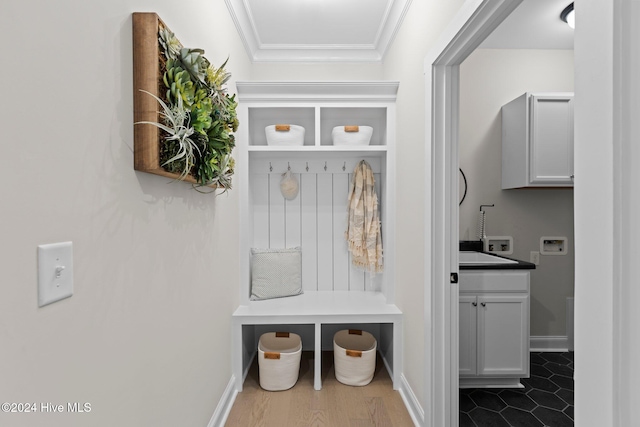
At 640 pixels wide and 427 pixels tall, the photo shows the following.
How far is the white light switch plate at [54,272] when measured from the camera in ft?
2.26

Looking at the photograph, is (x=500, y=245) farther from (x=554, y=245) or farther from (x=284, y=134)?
(x=284, y=134)

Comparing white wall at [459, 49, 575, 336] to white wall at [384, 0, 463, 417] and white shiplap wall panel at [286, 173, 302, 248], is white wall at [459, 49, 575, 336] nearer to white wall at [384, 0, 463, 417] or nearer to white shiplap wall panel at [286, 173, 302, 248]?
white wall at [384, 0, 463, 417]

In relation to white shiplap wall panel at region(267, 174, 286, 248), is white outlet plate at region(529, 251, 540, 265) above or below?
below

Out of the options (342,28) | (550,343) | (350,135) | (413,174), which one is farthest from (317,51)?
(550,343)

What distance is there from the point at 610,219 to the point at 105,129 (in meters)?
1.19

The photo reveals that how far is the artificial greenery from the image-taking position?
1120 millimetres

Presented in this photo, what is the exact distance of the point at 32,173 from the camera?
67 cm

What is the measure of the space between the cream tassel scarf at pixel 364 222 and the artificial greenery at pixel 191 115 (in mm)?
A: 1361

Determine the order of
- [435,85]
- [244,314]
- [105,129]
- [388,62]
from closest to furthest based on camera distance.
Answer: [105,129] < [435,85] < [244,314] < [388,62]

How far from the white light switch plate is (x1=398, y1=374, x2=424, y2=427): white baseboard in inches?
71.1

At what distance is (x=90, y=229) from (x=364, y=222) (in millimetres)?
2038

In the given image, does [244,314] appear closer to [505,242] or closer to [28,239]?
[28,239]

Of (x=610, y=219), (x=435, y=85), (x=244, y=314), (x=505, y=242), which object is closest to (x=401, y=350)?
(x=244, y=314)

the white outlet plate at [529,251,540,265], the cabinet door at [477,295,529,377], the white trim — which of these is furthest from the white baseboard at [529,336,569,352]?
the white trim
